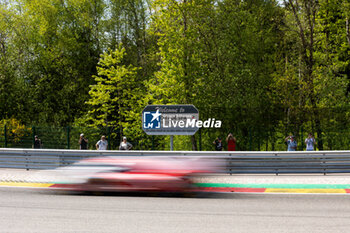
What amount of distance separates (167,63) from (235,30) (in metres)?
8.07

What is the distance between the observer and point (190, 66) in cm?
3259

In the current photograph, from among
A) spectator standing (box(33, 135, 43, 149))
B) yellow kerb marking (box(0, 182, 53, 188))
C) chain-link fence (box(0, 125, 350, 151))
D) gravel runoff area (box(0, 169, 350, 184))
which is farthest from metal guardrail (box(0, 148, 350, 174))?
spectator standing (box(33, 135, 43, 149))

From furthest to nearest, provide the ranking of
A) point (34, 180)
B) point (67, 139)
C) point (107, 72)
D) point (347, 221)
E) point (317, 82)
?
point (107, 72)
point (317, 82)
point (67, 139)
point (34, 180)
point (347, 221)

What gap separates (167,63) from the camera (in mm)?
33344

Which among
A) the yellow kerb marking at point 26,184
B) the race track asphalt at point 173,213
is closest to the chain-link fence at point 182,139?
the yellow kerb marking at point 26,184

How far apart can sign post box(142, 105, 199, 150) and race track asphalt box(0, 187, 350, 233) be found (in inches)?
286

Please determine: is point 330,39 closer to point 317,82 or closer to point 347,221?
point 317,82

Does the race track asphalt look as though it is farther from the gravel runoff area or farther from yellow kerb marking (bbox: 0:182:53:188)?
the gravel runoff area

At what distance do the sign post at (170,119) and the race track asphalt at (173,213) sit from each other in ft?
23.8

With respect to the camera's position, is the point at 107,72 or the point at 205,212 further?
the point at 107,72

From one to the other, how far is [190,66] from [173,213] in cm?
2287

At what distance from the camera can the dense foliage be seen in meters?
30.0

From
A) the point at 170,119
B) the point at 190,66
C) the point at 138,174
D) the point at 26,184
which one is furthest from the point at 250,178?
the point at 190,66

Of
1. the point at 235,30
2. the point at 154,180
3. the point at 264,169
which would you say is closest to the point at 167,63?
the point at 235,30
